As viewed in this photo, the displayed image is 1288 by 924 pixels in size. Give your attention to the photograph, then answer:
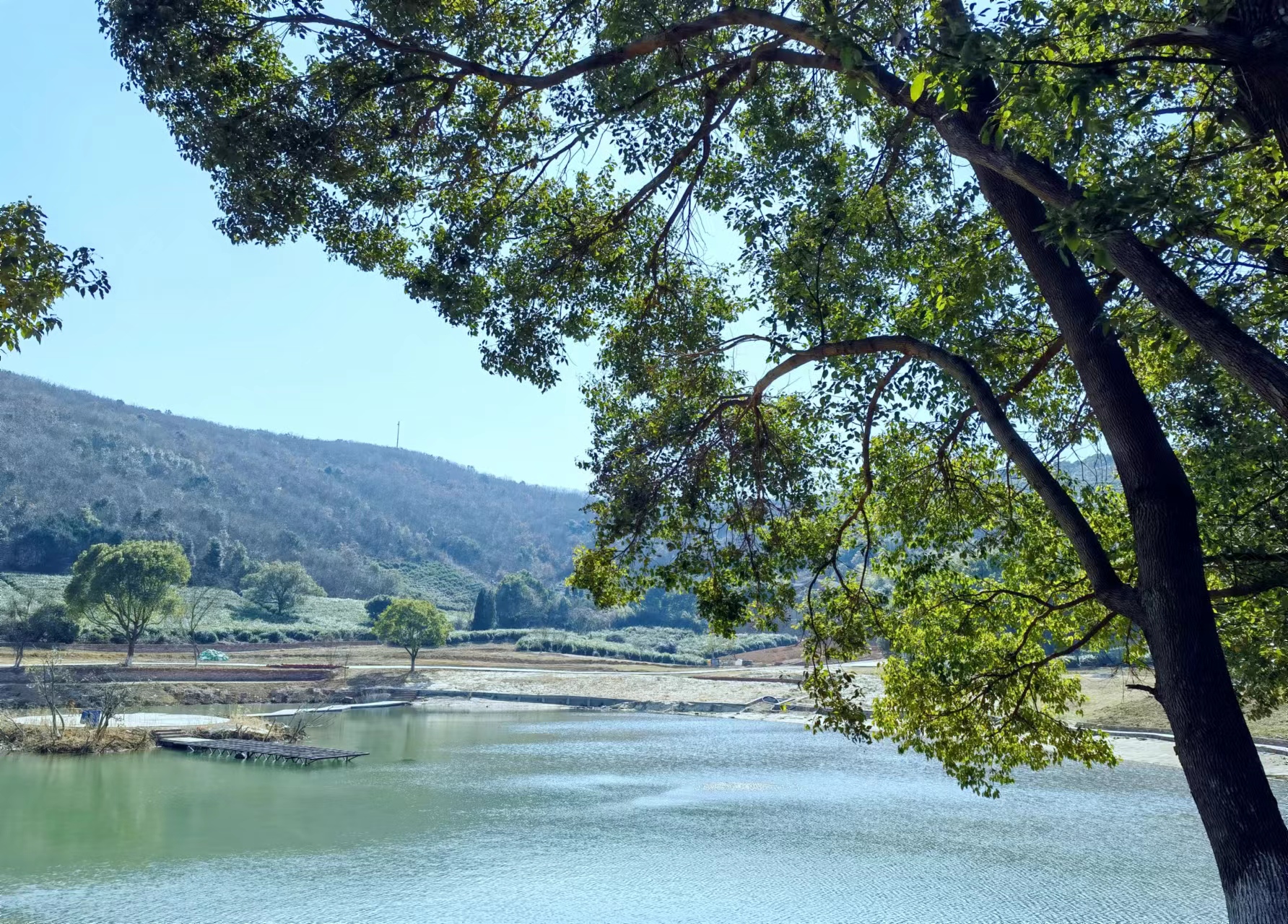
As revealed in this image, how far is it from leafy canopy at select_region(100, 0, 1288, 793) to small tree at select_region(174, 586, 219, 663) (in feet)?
149

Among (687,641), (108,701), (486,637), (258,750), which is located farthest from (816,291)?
(687,641)

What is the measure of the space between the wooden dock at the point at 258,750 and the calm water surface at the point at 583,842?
102cm

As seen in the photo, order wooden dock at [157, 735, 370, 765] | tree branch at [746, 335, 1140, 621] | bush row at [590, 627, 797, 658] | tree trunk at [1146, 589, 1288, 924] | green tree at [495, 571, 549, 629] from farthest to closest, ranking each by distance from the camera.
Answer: green tree at [495, 571, 549, 629], bush row at [590, 627, 797, 658], wooden dock at [157, 735, 370, 765], tree branch at [746, 335, 1140, 621], tree trunk at [1146, 589, 1288, 924]

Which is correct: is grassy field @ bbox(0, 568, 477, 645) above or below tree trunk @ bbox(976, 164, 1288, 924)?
below

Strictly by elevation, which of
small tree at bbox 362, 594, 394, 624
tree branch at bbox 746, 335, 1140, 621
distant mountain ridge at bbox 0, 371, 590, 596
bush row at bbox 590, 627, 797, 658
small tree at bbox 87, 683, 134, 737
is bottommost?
small tree at bbox 87, 683, 134, 737

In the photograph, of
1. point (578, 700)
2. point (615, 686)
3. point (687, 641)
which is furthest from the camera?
point (687, 641)

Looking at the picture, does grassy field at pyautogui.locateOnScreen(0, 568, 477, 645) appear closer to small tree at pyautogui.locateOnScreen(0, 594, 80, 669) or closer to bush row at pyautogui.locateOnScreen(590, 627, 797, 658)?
small tree at pyautogui.locateOnScreen(0, 594, 80, 669)

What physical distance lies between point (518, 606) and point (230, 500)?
56456 millimetres

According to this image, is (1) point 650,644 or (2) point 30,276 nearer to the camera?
(2) point 30,276

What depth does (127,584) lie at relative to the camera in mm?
46688

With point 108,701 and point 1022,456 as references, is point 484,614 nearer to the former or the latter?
point 108,701

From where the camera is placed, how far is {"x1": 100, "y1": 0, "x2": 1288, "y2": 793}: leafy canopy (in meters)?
7.09

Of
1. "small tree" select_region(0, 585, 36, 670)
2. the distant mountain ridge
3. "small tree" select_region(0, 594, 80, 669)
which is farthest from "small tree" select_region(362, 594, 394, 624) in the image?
"small tree" select_region(0, 585, 36, 670)

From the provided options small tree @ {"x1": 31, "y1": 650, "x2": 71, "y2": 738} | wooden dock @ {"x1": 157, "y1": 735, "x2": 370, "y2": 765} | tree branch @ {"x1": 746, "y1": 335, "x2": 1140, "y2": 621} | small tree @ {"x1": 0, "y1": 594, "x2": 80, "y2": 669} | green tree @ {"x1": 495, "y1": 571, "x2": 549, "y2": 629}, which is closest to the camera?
tree branch @ {"x1": 746, "y1": 335, "x2": 1140, "y2": 621}
